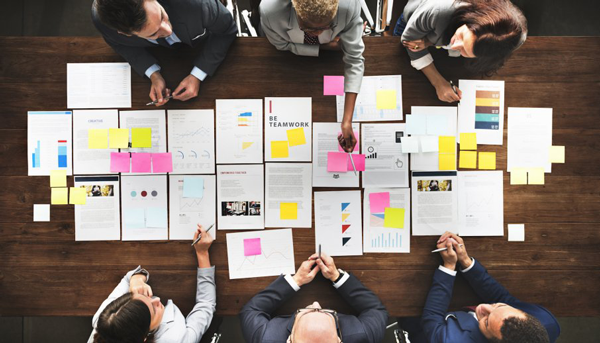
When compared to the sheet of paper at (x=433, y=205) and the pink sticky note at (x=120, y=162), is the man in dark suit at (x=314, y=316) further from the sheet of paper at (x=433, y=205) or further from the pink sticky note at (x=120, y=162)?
the pink sticky note at (x=120, y=162)

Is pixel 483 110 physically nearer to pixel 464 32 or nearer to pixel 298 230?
pixel 464 32

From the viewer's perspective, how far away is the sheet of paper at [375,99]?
1689mm

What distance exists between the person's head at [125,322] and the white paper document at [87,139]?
687 mm

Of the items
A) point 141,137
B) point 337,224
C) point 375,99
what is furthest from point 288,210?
point 141,137

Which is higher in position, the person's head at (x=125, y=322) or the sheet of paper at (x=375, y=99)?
the sheet of paper at (x=375, y=99)

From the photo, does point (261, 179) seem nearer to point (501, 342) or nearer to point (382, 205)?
point (382, 205)

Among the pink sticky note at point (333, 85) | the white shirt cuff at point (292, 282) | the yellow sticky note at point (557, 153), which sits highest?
the pink sticky note at point (333, 85)

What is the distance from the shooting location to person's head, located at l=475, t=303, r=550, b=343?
142cm

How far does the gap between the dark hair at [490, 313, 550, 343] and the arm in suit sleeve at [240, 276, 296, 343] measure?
0.97m

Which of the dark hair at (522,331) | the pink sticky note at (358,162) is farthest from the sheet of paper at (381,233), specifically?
the dark hair at (522,331)

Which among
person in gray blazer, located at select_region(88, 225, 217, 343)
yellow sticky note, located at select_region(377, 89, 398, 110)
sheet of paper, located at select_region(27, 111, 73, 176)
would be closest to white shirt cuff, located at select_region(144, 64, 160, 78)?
sheet of paper, located at select_region(27, 111, 73, 176)

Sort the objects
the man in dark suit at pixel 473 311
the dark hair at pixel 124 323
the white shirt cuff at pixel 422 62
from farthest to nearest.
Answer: the white shirt cuff at pixel 422 62 < the man in dark suit at pixel 473 311 < the dark hair at pixel 124 323

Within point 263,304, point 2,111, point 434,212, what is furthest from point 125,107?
point 434,212

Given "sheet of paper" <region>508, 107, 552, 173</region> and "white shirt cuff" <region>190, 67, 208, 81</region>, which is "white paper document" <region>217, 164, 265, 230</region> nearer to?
"white shirt cuff" <region>190, 67, 208, 81</region>
